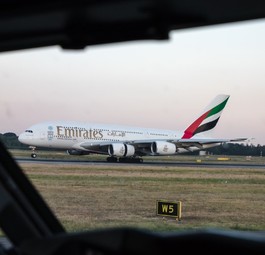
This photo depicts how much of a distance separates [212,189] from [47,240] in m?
18.3

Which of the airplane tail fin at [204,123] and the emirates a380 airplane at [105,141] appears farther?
the airplane tail fin at [204,123]

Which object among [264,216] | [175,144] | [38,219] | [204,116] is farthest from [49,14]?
[204,116]

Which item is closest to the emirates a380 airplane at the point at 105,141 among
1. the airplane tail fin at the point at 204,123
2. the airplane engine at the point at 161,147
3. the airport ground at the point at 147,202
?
the airplane engine at the point at 161,147

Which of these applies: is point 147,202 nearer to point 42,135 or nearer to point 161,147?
point 161,147

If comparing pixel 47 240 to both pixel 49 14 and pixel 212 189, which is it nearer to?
pixel 49 14

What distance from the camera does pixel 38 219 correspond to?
2.60 metres

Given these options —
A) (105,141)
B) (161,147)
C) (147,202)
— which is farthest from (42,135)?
(147,202)

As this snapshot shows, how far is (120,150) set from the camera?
38250 millimetres

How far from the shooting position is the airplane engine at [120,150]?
38.2 metres

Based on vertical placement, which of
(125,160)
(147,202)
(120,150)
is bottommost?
(125,160)

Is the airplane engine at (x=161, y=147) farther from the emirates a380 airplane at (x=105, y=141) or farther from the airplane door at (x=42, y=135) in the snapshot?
the airplane door at (x=42, y=135)

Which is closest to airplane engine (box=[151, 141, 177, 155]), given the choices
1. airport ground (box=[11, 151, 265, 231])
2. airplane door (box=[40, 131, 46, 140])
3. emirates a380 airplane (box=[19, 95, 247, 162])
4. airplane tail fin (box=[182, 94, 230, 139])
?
emirates a380 airplane (box=[19, 95, 247, 162])

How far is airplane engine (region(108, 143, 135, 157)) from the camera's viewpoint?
38250 mm

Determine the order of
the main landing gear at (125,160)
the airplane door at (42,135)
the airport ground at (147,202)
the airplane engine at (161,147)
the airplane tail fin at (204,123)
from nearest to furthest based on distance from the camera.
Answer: the airport ground at (147,202) → the airplane engine at (161,147) → the airplane door at (42,135) → the main landing gear at (125,160) → the airplane tail fin at (204,123)
